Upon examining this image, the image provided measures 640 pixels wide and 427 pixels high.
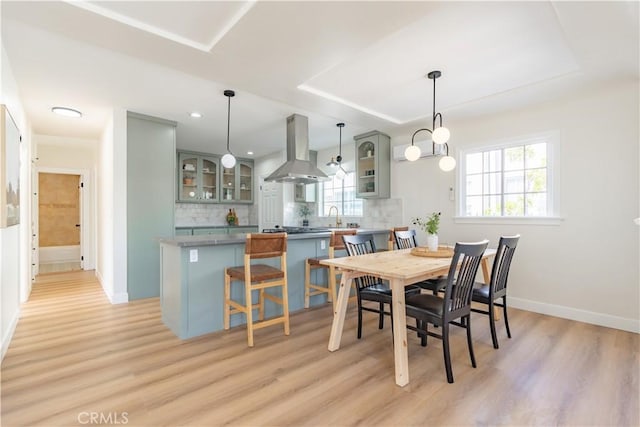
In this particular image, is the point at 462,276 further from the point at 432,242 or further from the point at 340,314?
the point at 340,314

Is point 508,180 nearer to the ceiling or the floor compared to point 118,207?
nearer to the ceiling

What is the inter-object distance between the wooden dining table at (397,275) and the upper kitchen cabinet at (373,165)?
2194mm

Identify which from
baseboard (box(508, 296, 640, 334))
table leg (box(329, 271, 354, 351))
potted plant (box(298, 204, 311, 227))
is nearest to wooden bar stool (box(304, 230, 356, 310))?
table leg (box(329, 271, 354, 351))

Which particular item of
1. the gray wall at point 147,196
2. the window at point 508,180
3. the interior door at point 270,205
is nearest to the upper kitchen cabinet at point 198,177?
the interior door at point 270,205

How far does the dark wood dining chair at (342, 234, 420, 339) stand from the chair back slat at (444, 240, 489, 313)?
50cm

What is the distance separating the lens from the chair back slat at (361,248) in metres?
2.82

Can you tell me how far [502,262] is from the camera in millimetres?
2605

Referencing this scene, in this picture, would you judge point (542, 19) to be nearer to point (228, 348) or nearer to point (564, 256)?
point (564, 256)

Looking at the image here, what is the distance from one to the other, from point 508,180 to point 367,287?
7.77 ft

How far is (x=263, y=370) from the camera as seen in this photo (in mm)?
2150

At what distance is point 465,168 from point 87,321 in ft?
15.5

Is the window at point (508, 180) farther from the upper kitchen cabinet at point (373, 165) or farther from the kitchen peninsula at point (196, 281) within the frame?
the kitchen peninsula at point (196, 281)

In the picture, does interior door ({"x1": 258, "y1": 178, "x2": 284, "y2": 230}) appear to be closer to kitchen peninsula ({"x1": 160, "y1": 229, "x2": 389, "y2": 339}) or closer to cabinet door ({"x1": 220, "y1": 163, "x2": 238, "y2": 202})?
cabinet door ({"x1": 220, "y1": 163, "x2": 238, "y2": 202})

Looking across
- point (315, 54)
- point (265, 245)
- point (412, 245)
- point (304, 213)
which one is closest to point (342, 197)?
point (304, 213)
